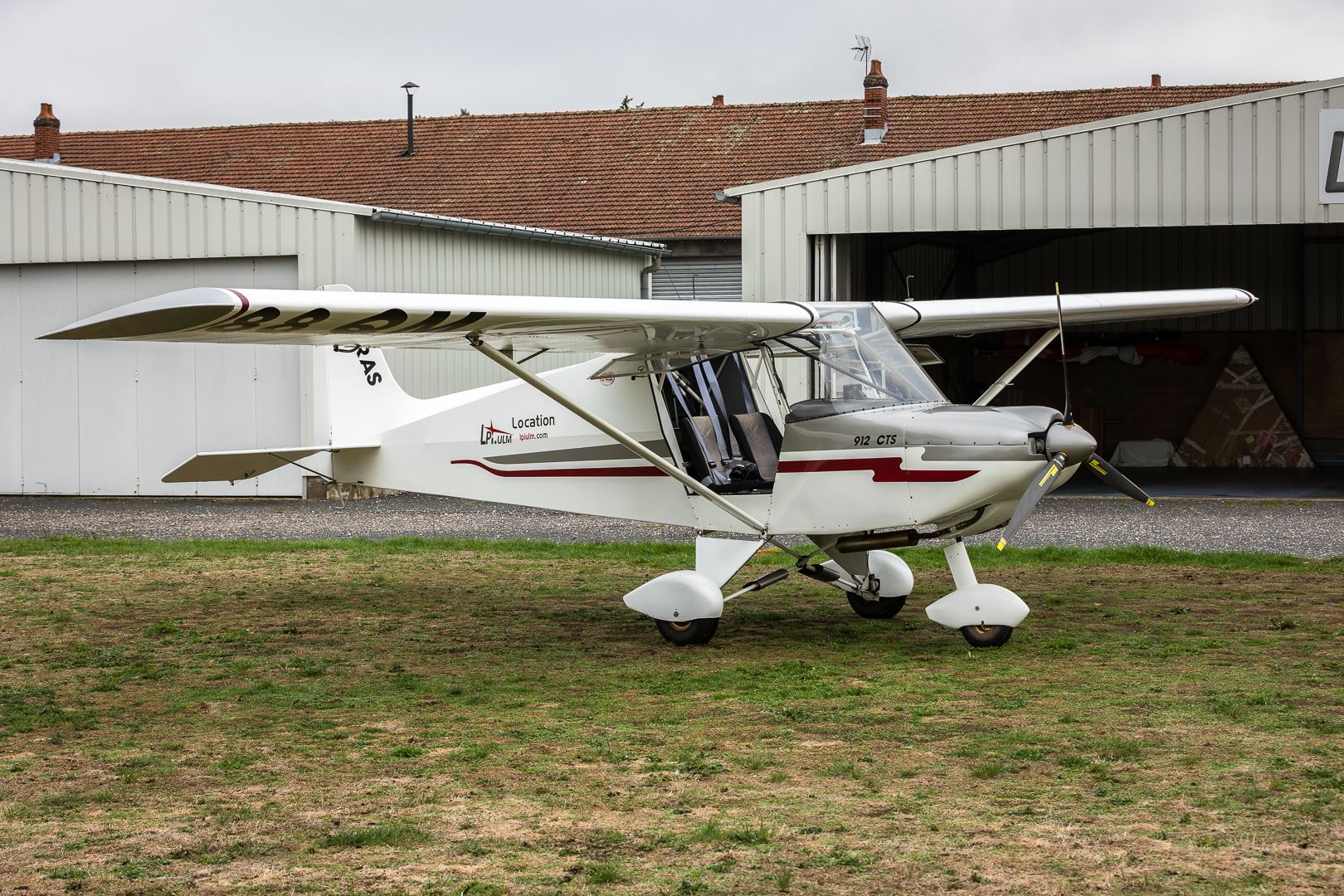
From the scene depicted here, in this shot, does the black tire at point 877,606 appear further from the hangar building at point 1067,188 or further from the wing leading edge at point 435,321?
the hangar building at point 1067,188

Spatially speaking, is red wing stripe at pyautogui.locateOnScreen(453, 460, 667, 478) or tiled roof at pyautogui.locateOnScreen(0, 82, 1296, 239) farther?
tiled roof at pyautogui.locateOnScreen(0, 82, 1296, 239)

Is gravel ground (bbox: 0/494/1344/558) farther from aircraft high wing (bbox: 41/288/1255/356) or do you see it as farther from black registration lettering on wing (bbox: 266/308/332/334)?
black registration lettering on wing (bbox: 266/308/332/334)

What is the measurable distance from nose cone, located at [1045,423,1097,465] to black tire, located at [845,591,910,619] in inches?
91.6

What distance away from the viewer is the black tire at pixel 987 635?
898cm

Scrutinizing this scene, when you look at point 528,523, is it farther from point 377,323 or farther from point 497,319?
point 377,323

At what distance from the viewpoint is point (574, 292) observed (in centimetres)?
2319

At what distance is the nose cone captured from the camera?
8.20 meters

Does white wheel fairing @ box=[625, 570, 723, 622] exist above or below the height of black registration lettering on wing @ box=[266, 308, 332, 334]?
below

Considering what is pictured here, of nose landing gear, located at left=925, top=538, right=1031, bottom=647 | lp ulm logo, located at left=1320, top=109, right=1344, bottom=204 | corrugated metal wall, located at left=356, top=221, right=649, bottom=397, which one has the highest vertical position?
lp ulm logo, located at left=1320, top=109, right=1344, bottom=204

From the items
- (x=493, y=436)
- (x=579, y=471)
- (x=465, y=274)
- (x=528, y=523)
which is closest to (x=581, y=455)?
(x=579, y=471)

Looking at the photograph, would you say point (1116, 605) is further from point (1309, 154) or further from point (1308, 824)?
point (1309, 154)

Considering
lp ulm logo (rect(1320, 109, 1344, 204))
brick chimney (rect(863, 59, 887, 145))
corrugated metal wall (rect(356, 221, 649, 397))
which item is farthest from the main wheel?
brick chimney (rect(863, 59, 887, 145))

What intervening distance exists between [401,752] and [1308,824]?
3674 mm

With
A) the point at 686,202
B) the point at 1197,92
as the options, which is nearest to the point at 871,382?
the point at 686,202
